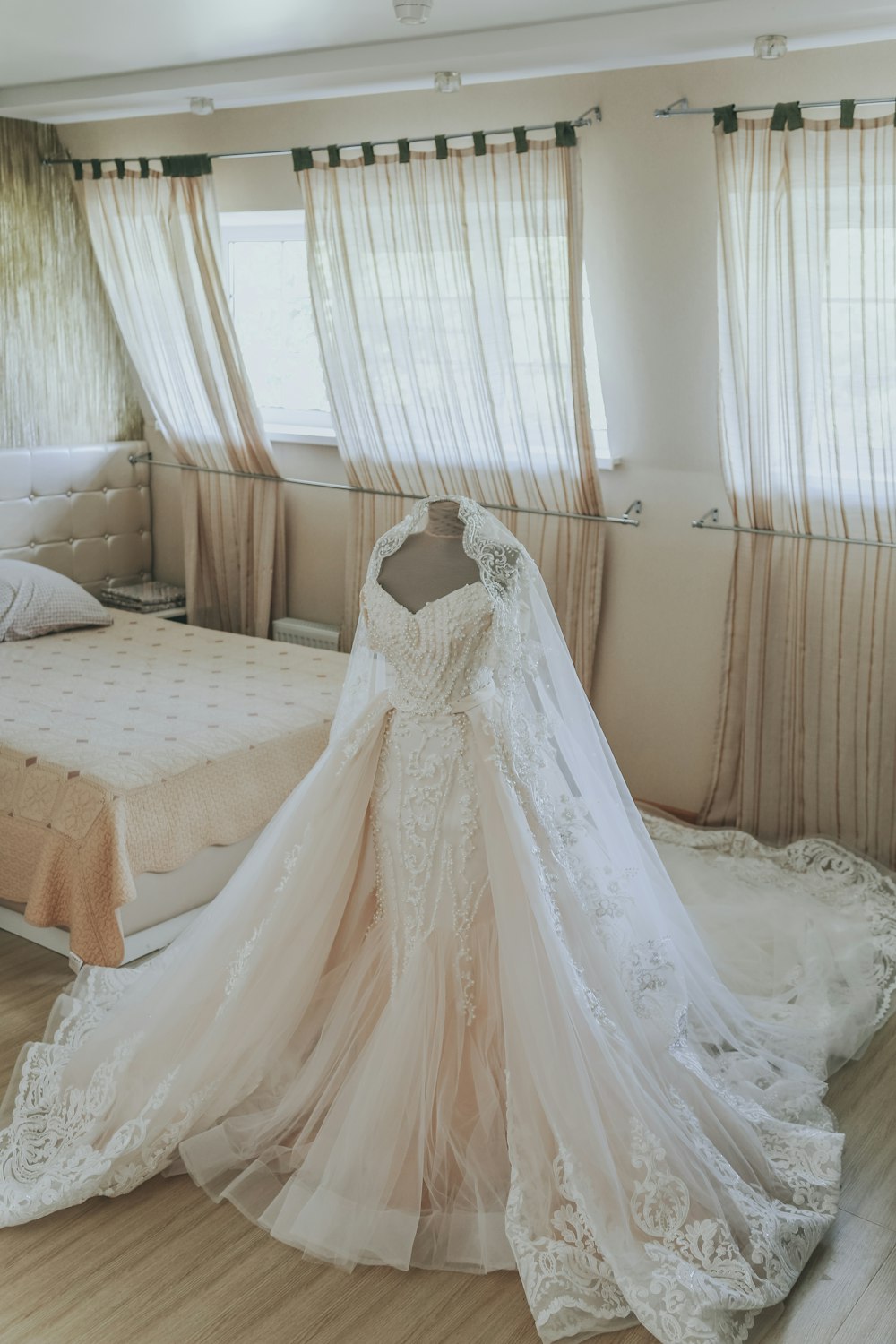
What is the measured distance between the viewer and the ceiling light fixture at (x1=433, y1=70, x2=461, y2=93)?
11.9 ft

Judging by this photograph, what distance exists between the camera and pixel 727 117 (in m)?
3.49

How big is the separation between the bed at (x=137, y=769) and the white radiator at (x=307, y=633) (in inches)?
18.6

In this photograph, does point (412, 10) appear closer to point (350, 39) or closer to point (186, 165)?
point (350, 39)

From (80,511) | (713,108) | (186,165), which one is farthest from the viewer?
(80,511)

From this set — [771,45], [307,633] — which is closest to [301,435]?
[307,633]

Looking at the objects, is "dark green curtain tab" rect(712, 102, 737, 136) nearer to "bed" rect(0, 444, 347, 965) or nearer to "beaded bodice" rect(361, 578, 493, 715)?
"beaded bodice" rect(361, 578, 493, 715)

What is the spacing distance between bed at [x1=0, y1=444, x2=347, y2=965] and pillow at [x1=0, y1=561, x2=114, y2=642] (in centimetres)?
7

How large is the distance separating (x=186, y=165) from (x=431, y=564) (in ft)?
9.86

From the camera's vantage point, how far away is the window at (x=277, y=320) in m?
4.97

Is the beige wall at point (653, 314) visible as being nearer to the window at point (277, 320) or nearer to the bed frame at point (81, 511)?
the window at point (277, 320)

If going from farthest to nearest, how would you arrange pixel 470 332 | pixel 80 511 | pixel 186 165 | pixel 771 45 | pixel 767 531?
pixel 80 511 < pixel 186 165 < pixel 470 332 < pixel 767 531 < pixel 771 45

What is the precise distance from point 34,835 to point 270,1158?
1.22m

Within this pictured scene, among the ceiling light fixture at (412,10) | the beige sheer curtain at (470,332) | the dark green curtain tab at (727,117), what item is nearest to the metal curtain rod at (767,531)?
the beige sheer curtain at (470,332)

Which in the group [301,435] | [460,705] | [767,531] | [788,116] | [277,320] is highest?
[788,116]
